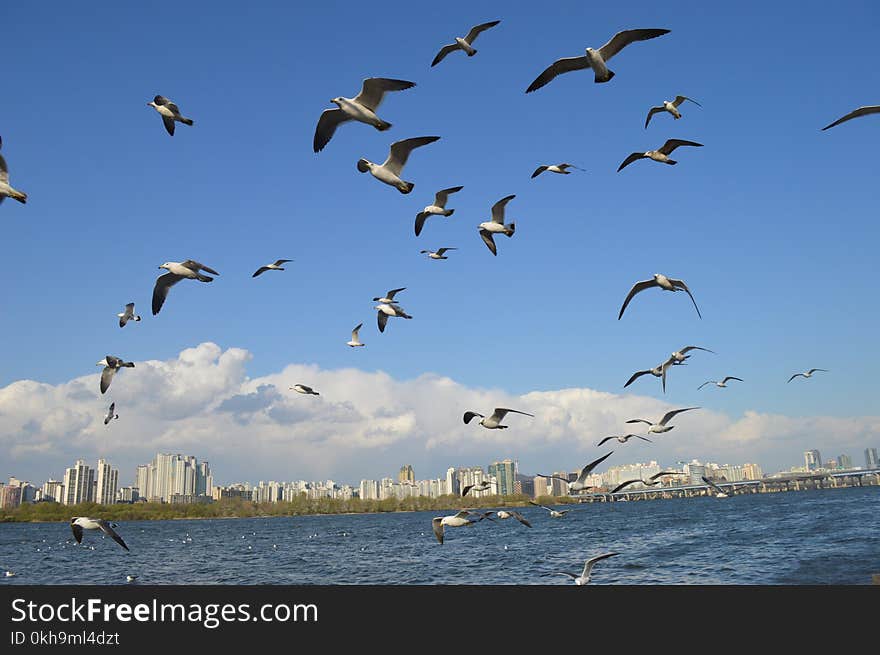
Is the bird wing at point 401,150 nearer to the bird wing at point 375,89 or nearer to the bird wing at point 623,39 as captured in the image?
the bird wing at point 375,89

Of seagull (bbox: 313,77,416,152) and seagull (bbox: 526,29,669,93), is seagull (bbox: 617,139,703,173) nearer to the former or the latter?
seagull (bbox: 526,29,669,93)

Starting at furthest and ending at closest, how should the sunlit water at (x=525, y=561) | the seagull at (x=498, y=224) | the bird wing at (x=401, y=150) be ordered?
the sunlit water at (x=525, y=561) < the seagull at (x=498, y=224) < the bird wing at (x=401, y=150)

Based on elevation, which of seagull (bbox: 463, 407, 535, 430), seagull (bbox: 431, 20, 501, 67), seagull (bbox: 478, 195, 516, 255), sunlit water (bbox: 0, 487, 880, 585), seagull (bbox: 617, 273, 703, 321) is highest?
seagull (bbox: 431, 20, 501, 67)

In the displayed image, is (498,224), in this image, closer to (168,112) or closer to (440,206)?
(440,206)

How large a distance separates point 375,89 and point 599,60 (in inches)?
171

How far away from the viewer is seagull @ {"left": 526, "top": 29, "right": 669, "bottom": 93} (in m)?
12.9

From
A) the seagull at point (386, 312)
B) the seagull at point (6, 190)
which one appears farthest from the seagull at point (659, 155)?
the seagull at point (6, 190)

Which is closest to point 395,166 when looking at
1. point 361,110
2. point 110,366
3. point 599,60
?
point 361,110

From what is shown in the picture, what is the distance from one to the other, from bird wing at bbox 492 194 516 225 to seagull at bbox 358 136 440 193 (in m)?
3.53

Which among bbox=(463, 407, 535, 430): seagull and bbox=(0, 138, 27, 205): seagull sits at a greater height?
bbox=(0, 138, 27, 205): seagull

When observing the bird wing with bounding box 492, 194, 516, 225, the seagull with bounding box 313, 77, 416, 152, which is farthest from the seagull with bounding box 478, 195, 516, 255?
the seagull with bounding box 313, 77, 416, 152

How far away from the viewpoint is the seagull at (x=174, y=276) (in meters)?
17.3
